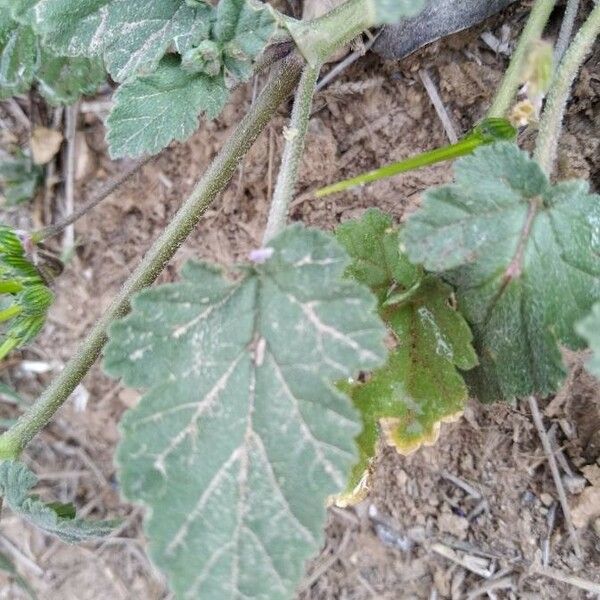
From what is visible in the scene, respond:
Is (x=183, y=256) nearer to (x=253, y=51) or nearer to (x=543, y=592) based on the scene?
(x=253, y=51)

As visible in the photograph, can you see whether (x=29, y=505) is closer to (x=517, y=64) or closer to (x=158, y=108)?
(x=158, y=108)

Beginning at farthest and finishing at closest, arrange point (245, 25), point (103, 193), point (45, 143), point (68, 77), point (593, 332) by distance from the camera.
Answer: point (45, 143) < point (103, 193) < point (68, 77) < point (245, 25) < point (593, 332)

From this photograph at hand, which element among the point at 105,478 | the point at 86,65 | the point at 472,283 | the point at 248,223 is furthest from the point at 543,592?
the point at 86,65

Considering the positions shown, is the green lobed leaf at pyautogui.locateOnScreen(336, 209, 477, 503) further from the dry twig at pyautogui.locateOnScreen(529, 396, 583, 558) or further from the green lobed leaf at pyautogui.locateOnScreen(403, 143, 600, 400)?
the dry twig at pyautogui.locateOnScreen(529, 396, 583, 558)

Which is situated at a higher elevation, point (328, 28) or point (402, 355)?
point (328, 28)

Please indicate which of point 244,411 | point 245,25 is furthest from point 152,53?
point 244,411

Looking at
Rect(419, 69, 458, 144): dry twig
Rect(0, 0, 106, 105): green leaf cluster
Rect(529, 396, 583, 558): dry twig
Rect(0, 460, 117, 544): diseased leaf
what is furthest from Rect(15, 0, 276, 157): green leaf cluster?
Rect(529, 396, 583, 558): dry twig
